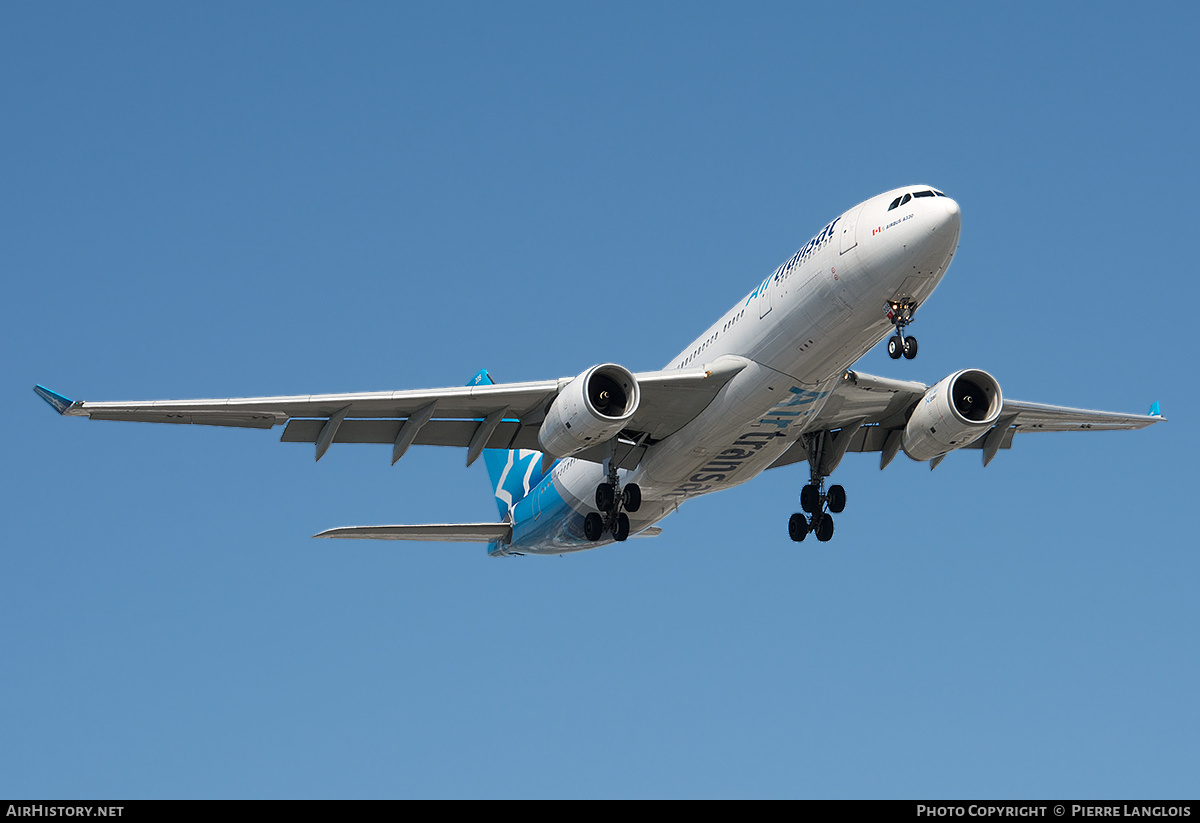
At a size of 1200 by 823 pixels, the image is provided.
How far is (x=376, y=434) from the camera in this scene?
2822 centimetres

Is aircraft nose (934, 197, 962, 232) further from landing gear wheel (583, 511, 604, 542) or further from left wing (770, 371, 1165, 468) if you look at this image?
landing gear wheel (583, 511, 604, 542)

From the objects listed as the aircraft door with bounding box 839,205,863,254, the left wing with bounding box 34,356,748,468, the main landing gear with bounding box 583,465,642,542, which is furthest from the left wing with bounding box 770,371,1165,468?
the main landing gear with bounding box 583,465,642,542

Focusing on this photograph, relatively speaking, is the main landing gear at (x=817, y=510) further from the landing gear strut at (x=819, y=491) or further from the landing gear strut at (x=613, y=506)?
the landing gear strut at (x=613, y=506)

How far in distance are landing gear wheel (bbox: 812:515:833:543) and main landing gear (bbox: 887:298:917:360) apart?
8.04 m

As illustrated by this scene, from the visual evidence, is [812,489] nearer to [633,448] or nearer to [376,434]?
[633,448]

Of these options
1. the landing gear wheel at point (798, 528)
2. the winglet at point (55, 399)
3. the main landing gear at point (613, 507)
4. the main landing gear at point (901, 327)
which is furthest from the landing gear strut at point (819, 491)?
the winglet at point (55, 399)

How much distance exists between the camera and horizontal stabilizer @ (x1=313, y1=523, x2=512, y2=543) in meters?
32.3

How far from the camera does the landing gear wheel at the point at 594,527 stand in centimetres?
2945

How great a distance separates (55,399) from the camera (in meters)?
23.4
